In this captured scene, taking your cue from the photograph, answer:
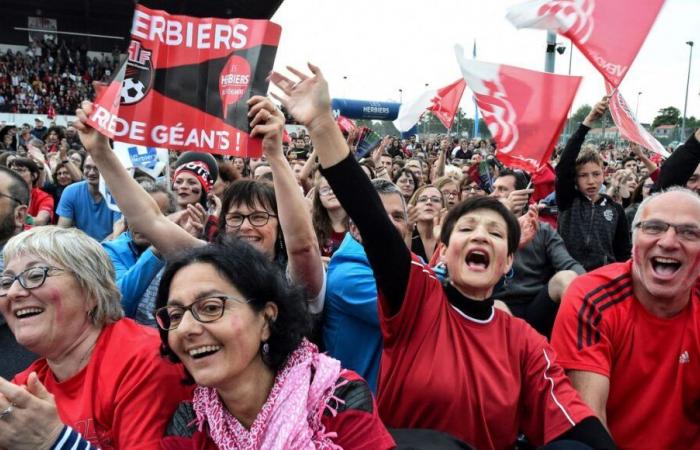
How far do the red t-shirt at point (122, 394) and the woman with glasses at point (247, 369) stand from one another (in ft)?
0.24

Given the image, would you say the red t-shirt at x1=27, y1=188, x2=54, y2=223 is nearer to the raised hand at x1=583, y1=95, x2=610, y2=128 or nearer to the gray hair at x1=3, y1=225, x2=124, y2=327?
the gray hair at x1=3, y1=225, x2=124, y2=327

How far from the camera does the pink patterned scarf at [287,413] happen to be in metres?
1.79

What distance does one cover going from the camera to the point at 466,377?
2.05 metres

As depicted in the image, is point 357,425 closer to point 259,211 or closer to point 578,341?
point 578,341

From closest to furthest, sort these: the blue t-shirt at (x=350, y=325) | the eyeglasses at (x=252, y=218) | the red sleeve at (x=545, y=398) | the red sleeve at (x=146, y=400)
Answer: the red sleeve at (x=146, y=400)
the red sleeve at (x=545, y=398)
the blue t-shirt at (x=350, y=325)
the eyeglasses at (x=252, y=218)

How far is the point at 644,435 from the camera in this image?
93.8 inches

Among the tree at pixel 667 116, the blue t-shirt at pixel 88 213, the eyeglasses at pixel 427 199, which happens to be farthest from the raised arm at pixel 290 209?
the tree at pixel 667 116

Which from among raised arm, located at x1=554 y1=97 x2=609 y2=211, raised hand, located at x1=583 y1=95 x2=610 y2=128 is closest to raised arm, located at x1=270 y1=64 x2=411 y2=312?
raised hand, located at x1=583 y1=95 x2=610 y2=128

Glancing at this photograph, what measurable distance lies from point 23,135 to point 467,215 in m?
17.1

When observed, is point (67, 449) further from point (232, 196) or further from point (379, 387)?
point (232, 196)

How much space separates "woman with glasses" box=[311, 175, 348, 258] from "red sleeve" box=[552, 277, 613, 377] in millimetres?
1777

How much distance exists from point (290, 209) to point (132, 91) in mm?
1215

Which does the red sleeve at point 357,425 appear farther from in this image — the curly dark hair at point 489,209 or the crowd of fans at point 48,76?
the crowd of fans at point 48,76

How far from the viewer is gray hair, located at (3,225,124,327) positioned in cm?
214
